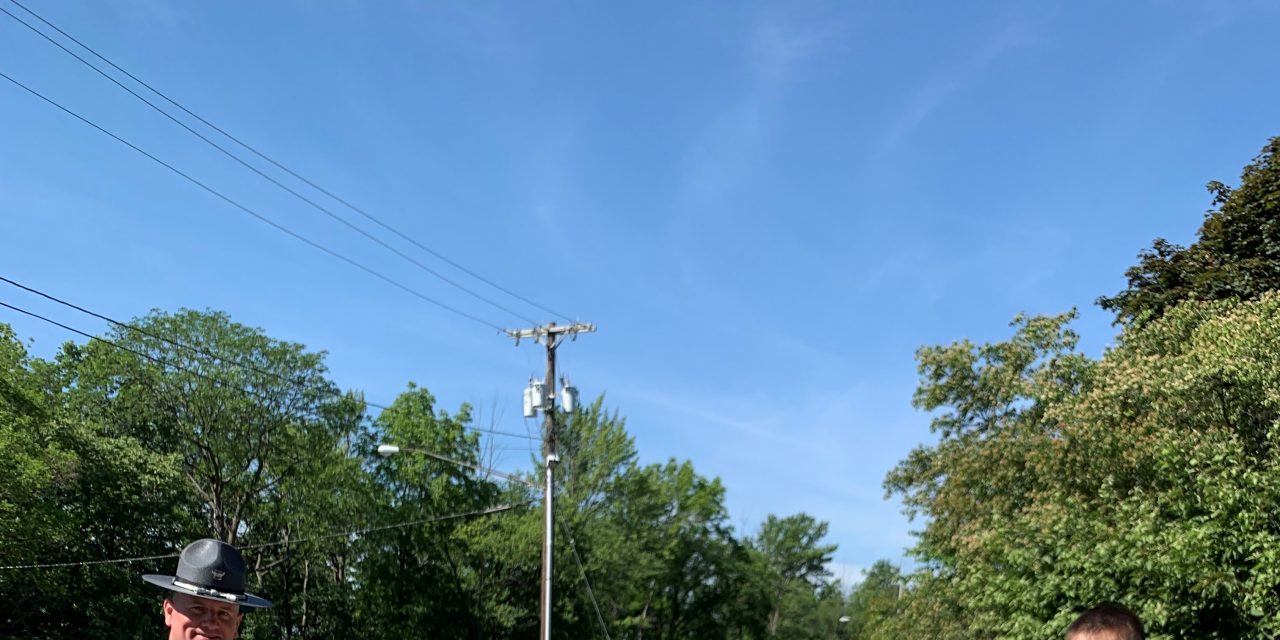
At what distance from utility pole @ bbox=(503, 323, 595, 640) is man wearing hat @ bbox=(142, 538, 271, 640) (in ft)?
67.0

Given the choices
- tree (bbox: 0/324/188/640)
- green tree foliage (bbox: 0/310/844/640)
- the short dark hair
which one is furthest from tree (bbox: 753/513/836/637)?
the short dark hair

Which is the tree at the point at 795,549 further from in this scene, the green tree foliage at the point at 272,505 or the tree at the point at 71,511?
the tree at the point at 71,511

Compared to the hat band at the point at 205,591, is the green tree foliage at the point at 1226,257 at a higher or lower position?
higher

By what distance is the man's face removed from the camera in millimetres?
3918

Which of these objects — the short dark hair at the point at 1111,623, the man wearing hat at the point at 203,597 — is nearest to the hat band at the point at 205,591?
the man wearing hat at the point at 203,597

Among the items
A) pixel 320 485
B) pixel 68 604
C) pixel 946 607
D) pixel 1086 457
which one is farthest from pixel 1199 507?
pixel 68 604

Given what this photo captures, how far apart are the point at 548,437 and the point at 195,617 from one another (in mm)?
22739

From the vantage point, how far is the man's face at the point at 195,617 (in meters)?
3.92

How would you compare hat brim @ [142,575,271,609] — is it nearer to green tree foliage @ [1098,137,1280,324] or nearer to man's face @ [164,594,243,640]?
man's face @ [164,594,243,640]

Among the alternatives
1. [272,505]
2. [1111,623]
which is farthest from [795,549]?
[1111,623]

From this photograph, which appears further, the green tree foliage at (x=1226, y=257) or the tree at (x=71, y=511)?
the tree at (x=71, y=511)

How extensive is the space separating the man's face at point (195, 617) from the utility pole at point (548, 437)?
67.0ft

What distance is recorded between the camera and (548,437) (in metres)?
26.6

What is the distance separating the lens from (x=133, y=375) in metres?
38.3
